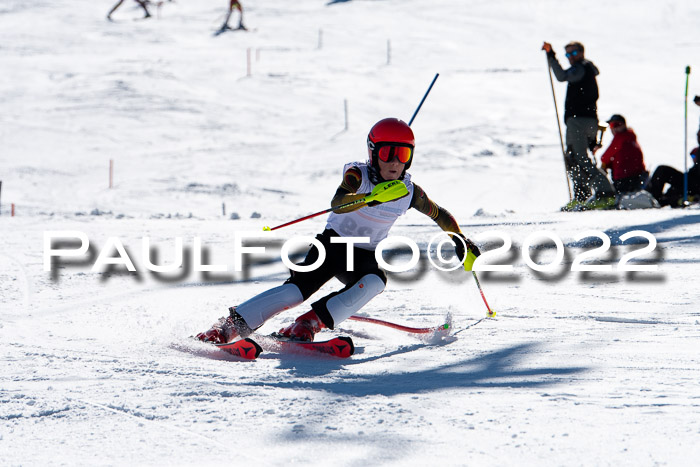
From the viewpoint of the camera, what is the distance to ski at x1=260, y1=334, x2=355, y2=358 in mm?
3836

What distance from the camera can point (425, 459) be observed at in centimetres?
231

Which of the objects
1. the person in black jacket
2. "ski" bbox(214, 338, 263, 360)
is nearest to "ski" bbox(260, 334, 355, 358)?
"ski" bbox(214, 338, 263, 360)

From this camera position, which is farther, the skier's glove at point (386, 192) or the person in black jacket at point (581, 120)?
the person in black jacket at point (581, 120)

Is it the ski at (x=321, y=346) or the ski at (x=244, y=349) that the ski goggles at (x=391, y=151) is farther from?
the ski at (x=244, y=349)

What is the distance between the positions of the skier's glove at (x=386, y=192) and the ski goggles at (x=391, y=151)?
0.21 metres

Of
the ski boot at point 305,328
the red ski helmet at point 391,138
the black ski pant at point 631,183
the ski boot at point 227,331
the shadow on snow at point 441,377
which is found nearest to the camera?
the shadow on snow at point 441,377

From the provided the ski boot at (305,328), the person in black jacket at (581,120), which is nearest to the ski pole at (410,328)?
the ski boot at (305,328)

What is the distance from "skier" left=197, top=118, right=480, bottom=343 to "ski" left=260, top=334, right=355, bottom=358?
97 mm

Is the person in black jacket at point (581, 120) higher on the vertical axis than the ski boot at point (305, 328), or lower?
higher

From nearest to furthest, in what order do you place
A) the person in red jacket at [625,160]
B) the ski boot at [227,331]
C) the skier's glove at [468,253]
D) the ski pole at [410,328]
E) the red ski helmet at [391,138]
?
the ski boot at [227,331] → the red ski helmet at [391,138] → the ski pole at [410,328] → the skier's glove at [468,253] → the person in red jacket at [625,160]

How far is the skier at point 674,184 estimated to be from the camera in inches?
388

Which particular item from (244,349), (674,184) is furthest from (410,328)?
(674,184)

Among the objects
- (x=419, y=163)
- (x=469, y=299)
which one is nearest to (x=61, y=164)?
(x=419, y=163)

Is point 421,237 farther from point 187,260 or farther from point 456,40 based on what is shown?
point 456,40
